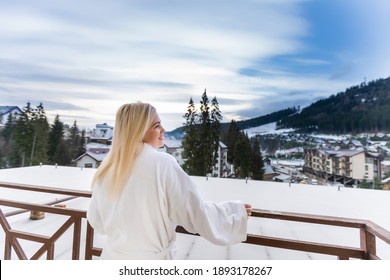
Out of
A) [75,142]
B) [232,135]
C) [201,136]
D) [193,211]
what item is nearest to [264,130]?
[232,135]

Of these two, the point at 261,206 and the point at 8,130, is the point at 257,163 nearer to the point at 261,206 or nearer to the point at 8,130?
the point at 261,206

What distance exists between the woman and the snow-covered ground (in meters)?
1.29

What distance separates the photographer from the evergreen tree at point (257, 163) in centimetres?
416

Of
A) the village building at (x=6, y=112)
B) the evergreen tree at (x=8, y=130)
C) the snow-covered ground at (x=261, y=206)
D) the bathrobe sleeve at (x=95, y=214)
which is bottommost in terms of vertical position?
the snow-covered ground at (x=261, y=206)

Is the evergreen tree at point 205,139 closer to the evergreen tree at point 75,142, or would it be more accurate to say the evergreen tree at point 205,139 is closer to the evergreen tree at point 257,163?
the evergreen tree at point 257,163

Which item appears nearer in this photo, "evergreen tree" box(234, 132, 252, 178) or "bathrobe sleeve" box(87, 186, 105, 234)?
"bathrobe sleeve" box(87, 186, 105, 234)

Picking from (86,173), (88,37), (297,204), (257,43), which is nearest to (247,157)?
(297,204)

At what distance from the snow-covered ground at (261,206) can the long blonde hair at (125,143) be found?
1.42 meters

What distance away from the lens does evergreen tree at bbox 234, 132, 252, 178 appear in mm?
4221

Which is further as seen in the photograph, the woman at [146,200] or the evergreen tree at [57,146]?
the evergreen tree at [57,146]

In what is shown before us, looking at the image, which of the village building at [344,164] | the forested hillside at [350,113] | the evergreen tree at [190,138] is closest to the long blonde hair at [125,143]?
the evergreen tree at [190,138]

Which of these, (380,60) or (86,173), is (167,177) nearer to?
(380,60)

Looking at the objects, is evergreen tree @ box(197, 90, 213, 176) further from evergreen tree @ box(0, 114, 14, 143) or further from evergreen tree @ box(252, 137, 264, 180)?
evergreen tree @ box(0, 114, 14, 143)

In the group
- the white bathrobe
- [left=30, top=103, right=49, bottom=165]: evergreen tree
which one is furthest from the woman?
[left=30, top=103, right=49, bottom=165]: evergreen tree
